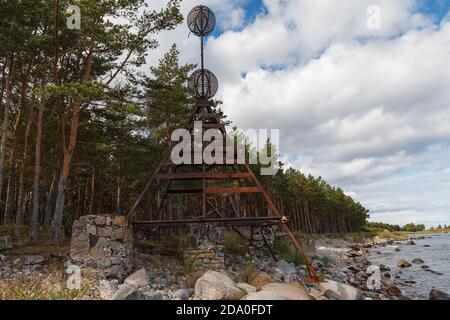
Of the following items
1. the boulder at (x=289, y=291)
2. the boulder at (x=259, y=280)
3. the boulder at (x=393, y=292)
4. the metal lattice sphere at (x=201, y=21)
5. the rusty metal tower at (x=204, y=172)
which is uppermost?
the metal lattice sphere at (x=201, y=21)

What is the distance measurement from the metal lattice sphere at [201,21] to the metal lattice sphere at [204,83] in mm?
2369

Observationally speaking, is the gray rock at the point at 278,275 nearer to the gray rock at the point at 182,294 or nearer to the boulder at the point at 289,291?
the boulder at the point at 289,291

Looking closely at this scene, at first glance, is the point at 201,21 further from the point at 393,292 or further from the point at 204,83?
the point at 393,292

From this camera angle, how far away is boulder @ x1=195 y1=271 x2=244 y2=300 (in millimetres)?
9445

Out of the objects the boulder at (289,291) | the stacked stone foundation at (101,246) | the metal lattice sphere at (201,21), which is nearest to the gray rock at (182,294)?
the boulder at (289,291)

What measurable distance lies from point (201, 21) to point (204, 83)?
3.53m

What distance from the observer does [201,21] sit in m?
17.3

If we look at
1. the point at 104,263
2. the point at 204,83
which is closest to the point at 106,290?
the point at 104,263

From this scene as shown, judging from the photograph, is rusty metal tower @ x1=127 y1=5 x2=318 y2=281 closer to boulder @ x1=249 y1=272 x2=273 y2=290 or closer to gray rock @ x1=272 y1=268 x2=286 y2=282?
gray rock @ x1=272 y1=268 x2=286 y2=282

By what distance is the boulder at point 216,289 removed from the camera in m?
9.45

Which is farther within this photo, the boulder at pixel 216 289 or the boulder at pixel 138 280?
the boulder at pixel 138 280
